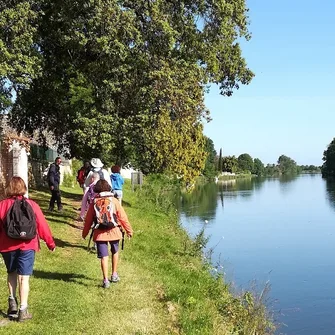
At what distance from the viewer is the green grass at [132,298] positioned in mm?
6754

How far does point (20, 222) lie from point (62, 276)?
9.57ft

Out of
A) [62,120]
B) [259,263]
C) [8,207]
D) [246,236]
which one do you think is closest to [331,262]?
[259,263]

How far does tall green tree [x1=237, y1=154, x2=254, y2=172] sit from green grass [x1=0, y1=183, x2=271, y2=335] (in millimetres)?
166382

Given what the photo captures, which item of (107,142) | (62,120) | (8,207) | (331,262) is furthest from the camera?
(62,120)

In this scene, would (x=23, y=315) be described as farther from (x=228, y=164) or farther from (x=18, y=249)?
(x=228, y=164)

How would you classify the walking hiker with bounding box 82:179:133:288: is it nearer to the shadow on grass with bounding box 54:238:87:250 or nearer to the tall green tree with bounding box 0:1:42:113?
the shadow on grass with bounding box 54:238:87:250

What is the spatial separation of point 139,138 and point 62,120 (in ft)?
14.9

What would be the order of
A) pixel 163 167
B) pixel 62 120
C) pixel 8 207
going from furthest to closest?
pixel 163 167, pixel 62 120, pixel 8 207

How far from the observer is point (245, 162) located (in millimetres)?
183500

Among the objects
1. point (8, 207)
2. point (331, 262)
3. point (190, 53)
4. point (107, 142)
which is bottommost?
point (331, 262)

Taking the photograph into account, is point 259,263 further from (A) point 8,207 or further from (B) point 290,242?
(A) point 8,207

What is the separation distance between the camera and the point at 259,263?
750 inches

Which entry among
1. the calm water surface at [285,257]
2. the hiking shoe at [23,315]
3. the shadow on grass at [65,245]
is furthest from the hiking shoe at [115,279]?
the calm water surface at [285,257]

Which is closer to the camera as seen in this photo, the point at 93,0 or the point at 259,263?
the point at 93,0
